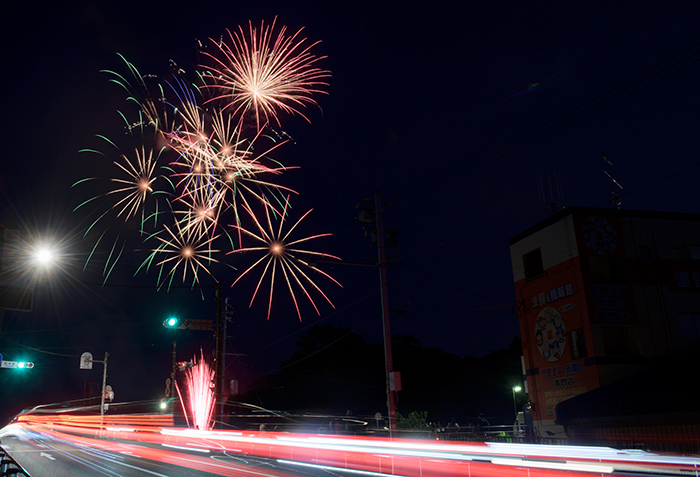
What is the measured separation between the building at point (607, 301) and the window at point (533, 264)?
27.3 inches

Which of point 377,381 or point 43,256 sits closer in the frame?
A: point 43,256

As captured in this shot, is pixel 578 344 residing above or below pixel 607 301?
below

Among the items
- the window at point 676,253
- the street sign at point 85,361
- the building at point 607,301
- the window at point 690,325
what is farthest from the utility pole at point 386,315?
the street sign at point 85,361

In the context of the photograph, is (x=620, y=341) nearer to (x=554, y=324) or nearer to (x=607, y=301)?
(x=607, y=301)

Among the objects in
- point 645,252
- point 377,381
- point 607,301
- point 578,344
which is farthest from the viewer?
point 377,381

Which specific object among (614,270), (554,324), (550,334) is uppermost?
(614,270)

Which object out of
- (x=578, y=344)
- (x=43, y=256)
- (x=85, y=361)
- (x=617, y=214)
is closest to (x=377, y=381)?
(x=85, y=361)

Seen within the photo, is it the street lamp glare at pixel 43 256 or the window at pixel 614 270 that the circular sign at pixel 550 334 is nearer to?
the window at pixel 614 270

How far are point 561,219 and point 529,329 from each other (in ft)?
23.0

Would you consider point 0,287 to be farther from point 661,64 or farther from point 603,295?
point 603,295

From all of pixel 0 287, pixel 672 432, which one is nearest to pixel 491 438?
pixel 672 432

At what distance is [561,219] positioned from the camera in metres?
29.3

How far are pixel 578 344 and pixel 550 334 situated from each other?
6.90 ft

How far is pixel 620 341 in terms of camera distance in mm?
28734
